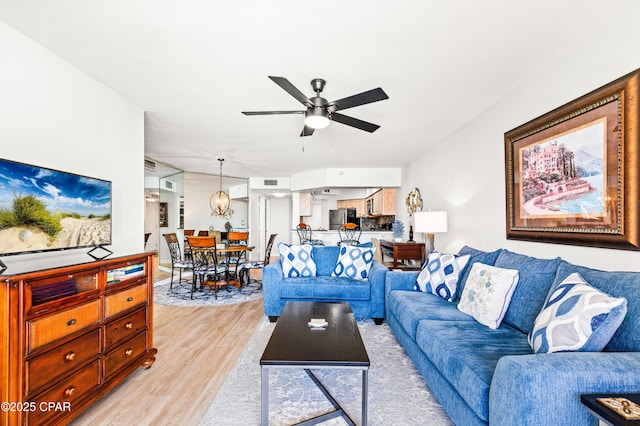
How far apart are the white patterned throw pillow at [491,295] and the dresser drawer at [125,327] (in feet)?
8.69

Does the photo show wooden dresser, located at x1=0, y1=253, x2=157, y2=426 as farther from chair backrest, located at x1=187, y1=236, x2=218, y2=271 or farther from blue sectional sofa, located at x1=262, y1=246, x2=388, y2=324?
chair backrest, located at x1=187, y1=236, x2=218, y2=271

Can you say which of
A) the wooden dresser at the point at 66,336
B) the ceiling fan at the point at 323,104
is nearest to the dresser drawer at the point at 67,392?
the wooden dresser at the point at 66,336

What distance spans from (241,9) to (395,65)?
1.27 meters

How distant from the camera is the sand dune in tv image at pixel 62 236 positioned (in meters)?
1.71

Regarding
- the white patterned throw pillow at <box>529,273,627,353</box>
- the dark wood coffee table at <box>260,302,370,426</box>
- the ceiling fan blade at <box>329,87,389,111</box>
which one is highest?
the ceiling fan blade at <box>329,87,389,111</box>

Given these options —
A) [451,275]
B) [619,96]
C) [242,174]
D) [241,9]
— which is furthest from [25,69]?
[242,174]

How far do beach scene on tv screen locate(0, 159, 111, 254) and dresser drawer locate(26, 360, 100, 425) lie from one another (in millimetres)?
808

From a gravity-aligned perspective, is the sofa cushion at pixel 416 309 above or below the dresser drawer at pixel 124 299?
below

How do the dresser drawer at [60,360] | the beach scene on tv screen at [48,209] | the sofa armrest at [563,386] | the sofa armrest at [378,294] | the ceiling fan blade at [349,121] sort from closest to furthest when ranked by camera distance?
the sofa armrest at [563,386] → the dresser drawer at [60,360] → the beach scene on tv screen at [48,209] → the ceiling fan blade at [349,121] → the sofa armrest at [378,294]

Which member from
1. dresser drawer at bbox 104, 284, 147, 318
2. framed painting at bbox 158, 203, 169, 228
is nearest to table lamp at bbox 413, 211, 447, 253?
dresser drawer at bbox 104, 284, 147, 318

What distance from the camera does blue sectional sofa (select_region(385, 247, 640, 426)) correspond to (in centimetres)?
117

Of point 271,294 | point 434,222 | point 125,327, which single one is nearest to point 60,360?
point 125,327

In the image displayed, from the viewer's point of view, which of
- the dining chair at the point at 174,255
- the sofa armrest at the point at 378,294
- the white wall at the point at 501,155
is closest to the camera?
the white wall at the point at 501,155

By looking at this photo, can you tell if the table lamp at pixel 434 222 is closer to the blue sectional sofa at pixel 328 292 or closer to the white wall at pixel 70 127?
the blue sectional sofa at pixel 328 292
